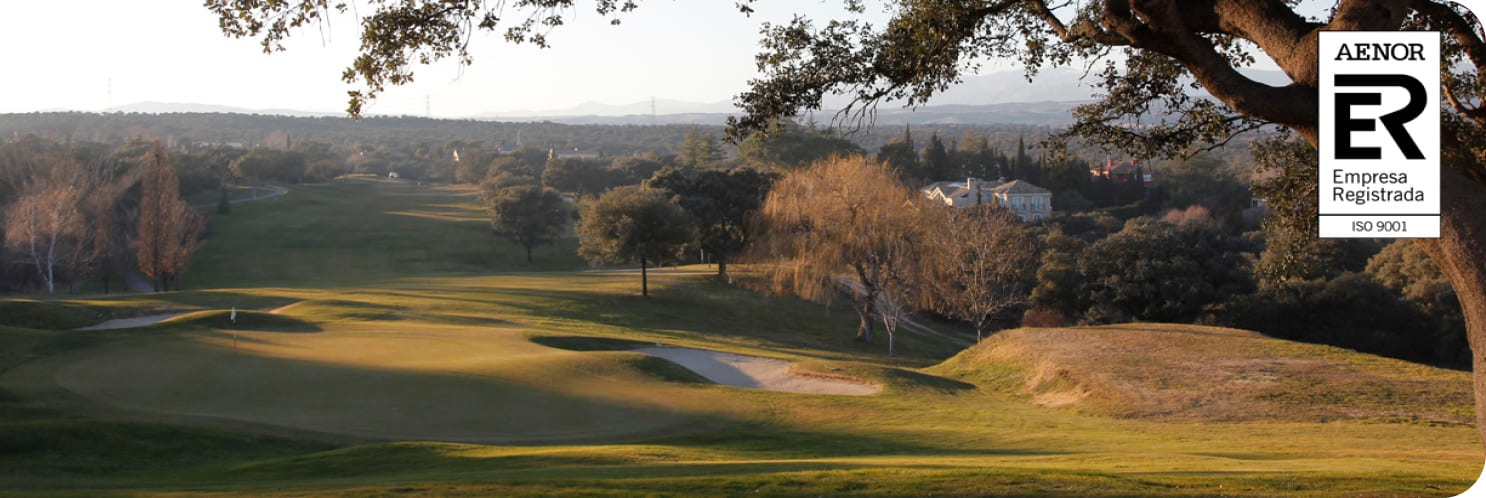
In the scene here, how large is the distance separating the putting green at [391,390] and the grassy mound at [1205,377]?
7796mm

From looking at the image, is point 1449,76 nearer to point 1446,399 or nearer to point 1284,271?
point 1284,271

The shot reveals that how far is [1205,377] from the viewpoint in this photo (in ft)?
73.0

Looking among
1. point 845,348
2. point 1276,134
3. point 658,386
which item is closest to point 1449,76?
point 1276,134

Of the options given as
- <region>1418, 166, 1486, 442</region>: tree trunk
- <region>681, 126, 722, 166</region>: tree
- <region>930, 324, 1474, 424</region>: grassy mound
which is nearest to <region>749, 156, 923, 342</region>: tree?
<region>930, 324, 1474, 424</region>: grassy mound

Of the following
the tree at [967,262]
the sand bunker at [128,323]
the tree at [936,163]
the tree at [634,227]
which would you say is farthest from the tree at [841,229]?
the tree at [936,163]

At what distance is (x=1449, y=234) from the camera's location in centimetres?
809

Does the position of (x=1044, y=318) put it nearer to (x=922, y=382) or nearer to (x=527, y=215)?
(x=922, y=382)

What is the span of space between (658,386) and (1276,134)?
42.4 ft

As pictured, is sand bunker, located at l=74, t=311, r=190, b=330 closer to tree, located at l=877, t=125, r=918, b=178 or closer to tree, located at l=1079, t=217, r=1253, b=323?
tree, located at l=1079, t=217, r=1253, b=323

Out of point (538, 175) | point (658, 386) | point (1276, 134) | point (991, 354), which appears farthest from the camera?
point (538, 175)

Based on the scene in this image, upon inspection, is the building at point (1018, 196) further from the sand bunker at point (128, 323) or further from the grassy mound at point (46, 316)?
the grassy mound at point (46, 316)

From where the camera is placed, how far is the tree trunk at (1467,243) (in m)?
8.01

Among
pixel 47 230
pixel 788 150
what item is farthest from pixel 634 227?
pixel 788 150

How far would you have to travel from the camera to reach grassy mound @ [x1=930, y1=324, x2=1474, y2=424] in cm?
1911
